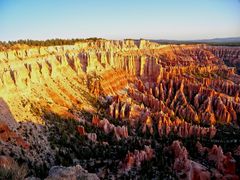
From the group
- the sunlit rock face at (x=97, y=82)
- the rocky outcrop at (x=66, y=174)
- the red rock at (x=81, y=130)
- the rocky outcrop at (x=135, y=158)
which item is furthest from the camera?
the sunlit rock face at (x=97, y=82)

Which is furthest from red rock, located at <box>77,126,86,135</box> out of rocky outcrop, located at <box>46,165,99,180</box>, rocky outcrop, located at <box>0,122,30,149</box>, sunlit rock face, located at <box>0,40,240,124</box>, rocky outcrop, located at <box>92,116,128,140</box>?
rocky outcrop, located at <box>46,165,99,180</box>

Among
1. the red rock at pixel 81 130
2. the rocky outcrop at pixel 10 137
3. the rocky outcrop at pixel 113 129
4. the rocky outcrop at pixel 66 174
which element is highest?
the rocky outcrop at pixel 66 174

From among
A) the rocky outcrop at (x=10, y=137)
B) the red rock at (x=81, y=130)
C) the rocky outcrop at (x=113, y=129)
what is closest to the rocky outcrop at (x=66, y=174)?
the rocky outcrop at (x=10, y=137)

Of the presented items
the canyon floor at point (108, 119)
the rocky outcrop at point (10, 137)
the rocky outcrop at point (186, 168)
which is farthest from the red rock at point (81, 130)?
the rocky outcrop at point (186, 168)

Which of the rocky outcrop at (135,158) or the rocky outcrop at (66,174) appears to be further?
the rocky outcrop at (135,158)

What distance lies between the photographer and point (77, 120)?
32.5m

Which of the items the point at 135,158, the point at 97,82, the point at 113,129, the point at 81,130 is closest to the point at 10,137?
the point at 81,130

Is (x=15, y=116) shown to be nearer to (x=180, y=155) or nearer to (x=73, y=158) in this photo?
(x=73, y=158)

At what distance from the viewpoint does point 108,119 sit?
36469 mm

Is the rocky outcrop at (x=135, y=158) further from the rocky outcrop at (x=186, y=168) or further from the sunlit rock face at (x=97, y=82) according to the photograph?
the sunlit rock face at (x=97, y=82)

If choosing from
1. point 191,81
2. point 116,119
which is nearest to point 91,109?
point 116,119

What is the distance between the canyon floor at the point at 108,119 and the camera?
23.8m

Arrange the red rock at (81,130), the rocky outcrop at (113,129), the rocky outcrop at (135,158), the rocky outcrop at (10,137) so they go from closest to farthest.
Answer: the rocky outcrop at (10,137) < the rocky outcrop at (135,158) < the red rock at (81,130) < the rocky outcrop at (113,129)

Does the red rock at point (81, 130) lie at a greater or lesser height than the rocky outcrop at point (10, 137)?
lesser
